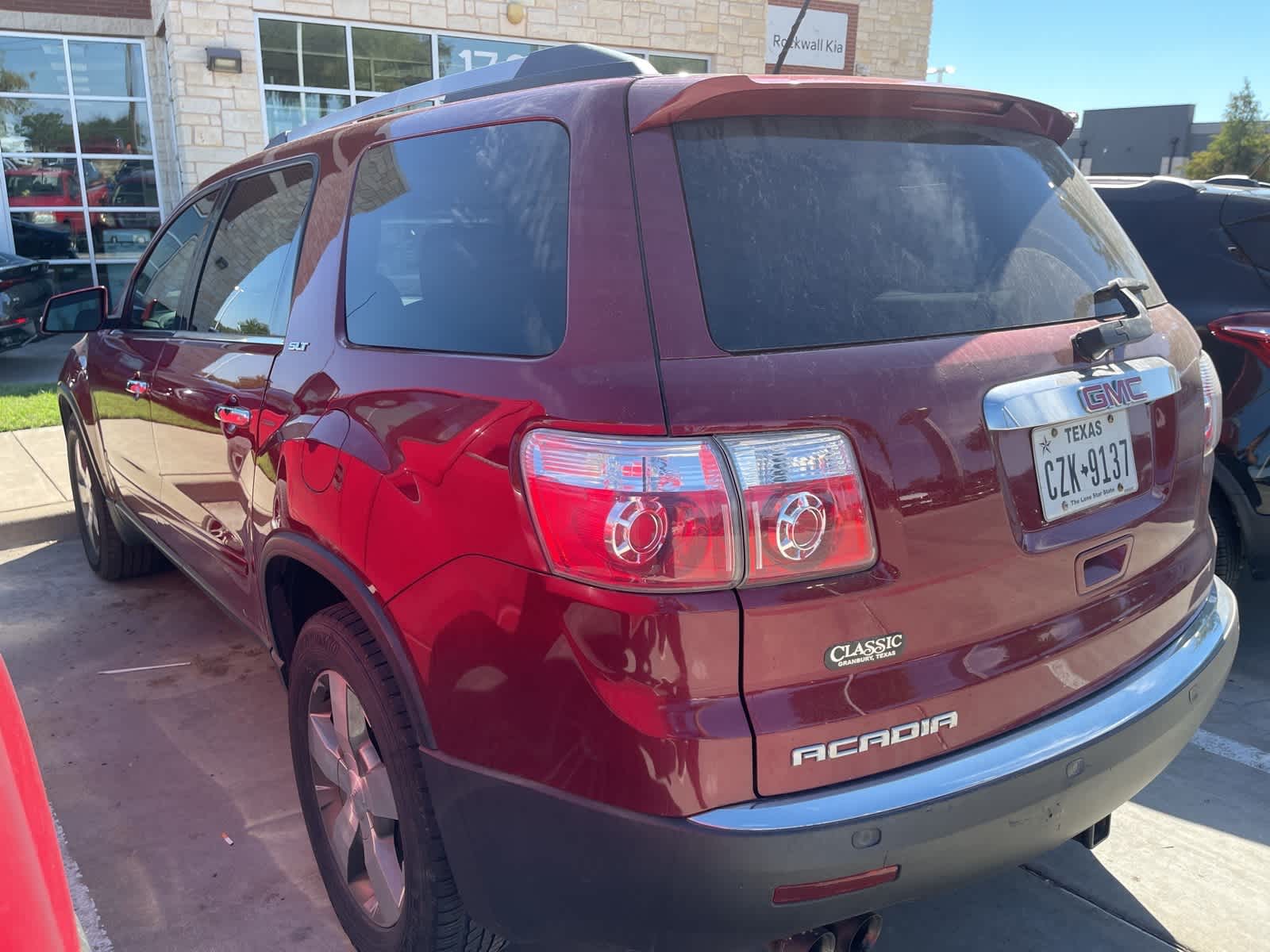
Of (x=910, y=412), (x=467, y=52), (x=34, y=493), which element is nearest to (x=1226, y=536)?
(x=910, y=412)

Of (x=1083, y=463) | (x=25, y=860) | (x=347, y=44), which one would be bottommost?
(x=25, y=860)

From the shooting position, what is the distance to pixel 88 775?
10.3 feet

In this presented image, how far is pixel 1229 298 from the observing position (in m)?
3.92

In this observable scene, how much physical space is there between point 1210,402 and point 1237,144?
154 feet

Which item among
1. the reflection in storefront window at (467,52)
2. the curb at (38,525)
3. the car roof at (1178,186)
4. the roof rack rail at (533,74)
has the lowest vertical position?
the curb at (38,525)

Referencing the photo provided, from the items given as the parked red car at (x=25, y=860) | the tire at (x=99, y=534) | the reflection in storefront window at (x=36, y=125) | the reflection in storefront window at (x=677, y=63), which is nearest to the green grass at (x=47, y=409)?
the tire at (x=99, y=534)

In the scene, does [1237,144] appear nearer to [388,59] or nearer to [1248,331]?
[388,59]

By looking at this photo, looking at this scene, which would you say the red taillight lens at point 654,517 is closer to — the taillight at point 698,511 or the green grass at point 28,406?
the taillight at point 698,511

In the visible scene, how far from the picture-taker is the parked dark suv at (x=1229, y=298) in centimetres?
369

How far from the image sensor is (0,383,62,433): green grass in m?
7.45

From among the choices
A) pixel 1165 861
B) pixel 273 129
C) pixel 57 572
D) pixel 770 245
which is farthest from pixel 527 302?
pixel 273 129

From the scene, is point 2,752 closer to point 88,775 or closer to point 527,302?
point 527,302

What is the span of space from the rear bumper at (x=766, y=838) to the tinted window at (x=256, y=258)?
144cm

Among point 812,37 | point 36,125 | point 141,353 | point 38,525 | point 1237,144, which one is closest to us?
point 141,353
